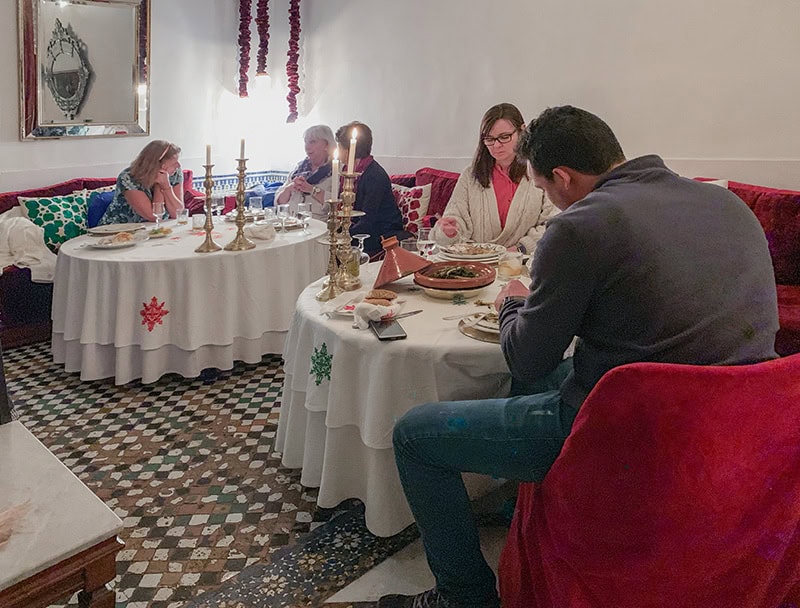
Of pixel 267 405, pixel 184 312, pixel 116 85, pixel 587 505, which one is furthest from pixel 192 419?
pixel 116 85

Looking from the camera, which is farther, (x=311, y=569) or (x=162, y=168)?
(x=162, y=168)

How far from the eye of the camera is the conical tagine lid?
224cm

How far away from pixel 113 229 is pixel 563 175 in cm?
280

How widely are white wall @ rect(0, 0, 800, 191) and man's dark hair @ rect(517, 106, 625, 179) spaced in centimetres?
240

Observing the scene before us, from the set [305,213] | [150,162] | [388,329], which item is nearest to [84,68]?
[150,162]

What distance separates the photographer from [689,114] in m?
3.72

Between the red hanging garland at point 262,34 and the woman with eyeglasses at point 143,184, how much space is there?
2442mm

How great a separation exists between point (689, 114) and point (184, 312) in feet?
9.53

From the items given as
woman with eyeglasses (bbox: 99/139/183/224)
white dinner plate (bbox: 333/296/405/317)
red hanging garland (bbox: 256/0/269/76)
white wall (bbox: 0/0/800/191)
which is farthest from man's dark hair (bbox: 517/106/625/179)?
red hanging garland (bbox: 256/0/269/76)

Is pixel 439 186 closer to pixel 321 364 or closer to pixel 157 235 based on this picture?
pixel 157 235

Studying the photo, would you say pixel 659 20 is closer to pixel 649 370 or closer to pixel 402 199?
pixel 402 199

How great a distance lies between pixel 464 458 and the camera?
158cm

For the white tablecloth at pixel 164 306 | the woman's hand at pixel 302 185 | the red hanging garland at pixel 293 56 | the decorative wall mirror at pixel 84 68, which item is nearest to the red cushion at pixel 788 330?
the white tablecloth at pixel 164 306

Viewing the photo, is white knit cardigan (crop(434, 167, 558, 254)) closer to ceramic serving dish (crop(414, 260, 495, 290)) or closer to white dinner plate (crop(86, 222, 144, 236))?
ceramic serving dish (crop(414, 260, 495, 290))
